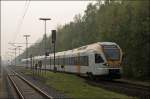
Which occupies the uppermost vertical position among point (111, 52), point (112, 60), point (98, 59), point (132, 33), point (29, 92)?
point (132, 33)

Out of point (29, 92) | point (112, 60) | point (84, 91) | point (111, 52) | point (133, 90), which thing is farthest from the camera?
point (111, 52)

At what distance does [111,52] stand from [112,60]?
83cm

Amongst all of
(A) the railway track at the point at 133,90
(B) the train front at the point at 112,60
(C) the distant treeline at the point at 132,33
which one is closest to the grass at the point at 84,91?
(A) the railway track at the point at 133,90

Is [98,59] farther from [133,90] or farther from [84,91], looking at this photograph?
[84,91]

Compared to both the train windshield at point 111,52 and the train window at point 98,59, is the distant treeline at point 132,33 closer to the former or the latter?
the train windshield at point 111,52

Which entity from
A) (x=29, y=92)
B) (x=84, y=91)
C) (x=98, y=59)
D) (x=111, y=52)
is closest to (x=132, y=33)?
(x=111, y=52)

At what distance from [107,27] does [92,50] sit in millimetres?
17913

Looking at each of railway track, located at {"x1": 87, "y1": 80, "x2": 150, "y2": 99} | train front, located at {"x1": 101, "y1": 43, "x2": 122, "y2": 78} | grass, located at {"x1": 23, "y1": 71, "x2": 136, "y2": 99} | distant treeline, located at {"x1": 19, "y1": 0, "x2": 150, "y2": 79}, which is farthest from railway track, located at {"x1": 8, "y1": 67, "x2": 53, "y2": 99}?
distant treeline, located at {"x1": 19, "y1": 0, "x2": 150, "y2": 79}

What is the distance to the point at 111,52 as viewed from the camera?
39.9m

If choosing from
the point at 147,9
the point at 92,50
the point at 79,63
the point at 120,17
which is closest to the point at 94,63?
the point at 92,50

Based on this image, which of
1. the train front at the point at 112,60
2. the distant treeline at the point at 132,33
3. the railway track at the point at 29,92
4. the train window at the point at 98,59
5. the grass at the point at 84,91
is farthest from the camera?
the distant treeline at the point at 132,33

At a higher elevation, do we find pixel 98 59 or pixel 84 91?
pixel 98 59

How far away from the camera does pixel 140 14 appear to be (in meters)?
49.1

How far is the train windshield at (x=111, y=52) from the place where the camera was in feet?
130
